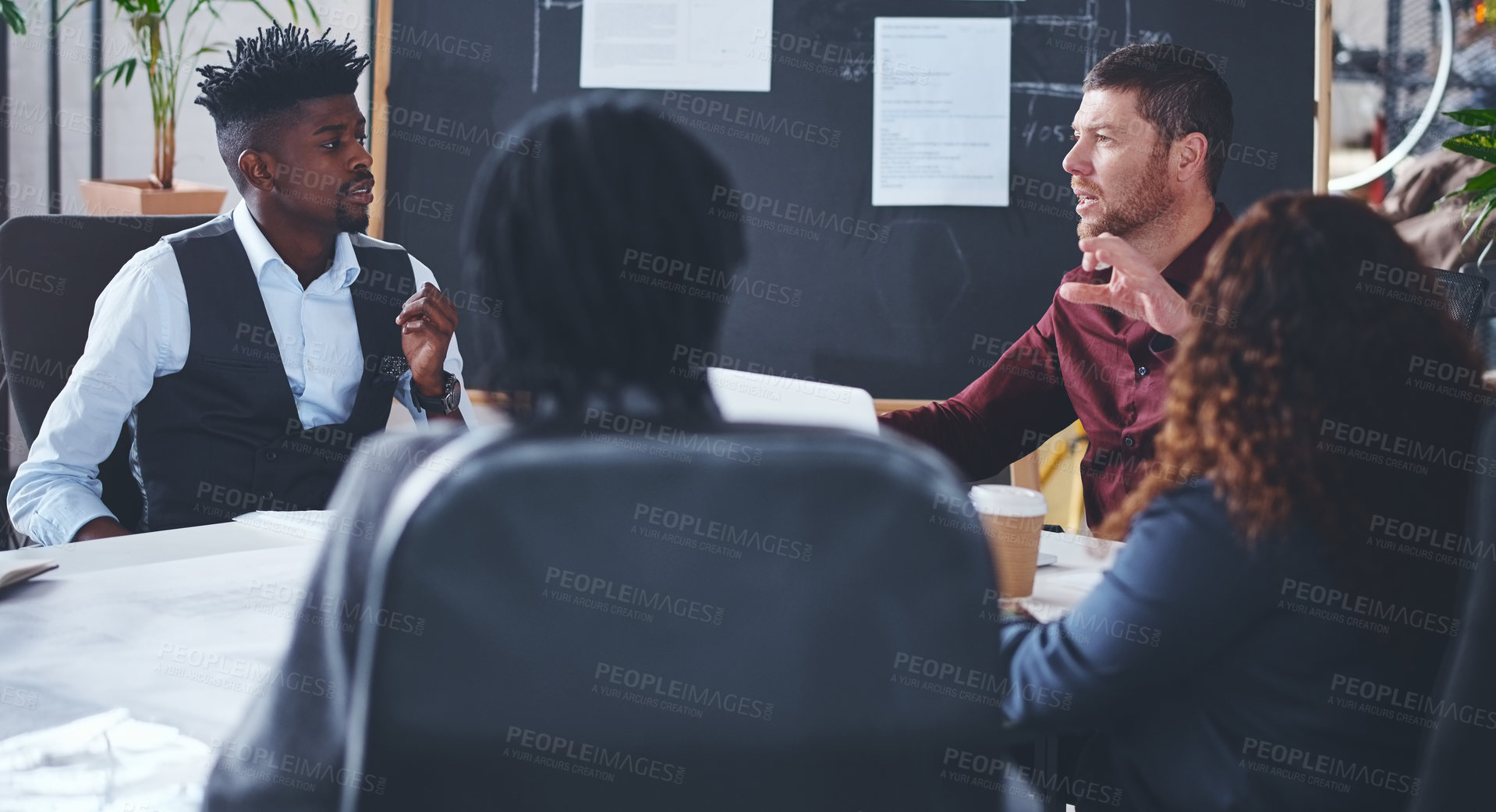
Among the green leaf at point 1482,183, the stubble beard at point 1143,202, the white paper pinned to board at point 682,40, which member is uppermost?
the white paper pinned to board at point 682,40

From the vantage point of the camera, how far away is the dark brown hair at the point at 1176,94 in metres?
1.99

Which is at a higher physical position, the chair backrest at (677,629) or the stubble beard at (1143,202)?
the stubble beard at (1143,202)

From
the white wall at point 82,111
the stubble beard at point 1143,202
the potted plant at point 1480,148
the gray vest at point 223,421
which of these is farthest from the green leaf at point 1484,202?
the white wall at point 82,111

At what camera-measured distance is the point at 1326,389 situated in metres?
0.87

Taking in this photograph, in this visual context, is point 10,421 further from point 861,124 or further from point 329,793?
point 329,793

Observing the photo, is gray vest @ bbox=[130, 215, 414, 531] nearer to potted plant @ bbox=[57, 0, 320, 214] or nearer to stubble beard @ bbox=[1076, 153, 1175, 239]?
potted plant @ bbox=[57, 0, 320, 214]

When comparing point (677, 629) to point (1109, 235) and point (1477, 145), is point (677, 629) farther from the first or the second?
point (1477, 145)

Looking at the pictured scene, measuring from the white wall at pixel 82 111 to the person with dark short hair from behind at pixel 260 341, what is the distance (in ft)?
4.64

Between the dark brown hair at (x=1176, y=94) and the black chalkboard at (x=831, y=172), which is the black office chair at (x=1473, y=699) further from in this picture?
the black chalkboard at (x=831, y=172)

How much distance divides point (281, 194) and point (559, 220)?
4.24 feet

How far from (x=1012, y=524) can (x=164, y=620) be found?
0.83 meters

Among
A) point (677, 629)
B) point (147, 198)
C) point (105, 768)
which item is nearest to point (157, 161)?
point (147, 198)

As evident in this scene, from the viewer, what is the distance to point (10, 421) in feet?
11.0

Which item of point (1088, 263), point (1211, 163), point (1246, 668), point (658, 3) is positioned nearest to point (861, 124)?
point (658, 3)
